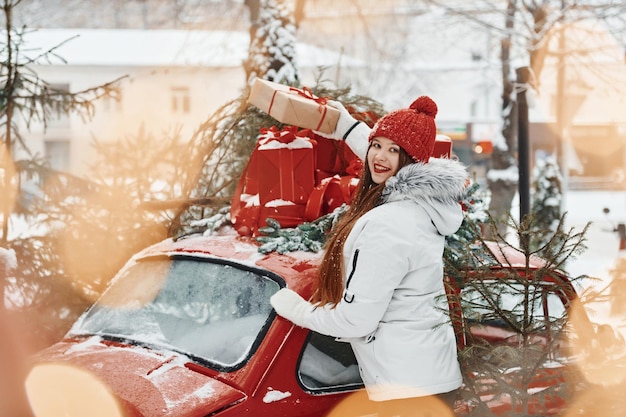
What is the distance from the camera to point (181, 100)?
3816 cm

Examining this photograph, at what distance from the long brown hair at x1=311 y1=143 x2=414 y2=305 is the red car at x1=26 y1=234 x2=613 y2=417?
5.7 inches

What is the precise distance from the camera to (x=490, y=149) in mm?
15625

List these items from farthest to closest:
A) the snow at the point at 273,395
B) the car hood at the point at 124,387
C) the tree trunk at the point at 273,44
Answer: the tree trunk at the point at 273,44 < the snow at the point at 273,395 < the car hood at the point at 124,387

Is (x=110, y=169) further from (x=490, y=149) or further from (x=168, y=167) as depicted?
(x=490, y=149)

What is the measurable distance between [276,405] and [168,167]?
183 inches

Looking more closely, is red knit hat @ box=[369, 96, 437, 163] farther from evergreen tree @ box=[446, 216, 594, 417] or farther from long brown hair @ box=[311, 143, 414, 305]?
evergreen tree @ box=[446, 216, 594, 417]

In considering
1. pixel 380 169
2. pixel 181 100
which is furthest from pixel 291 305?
pixel 181 100

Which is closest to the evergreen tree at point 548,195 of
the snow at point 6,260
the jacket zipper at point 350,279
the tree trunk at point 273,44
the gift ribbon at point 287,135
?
the tree trunk at point 273,44

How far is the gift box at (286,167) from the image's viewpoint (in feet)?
13.2

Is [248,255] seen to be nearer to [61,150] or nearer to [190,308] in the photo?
[190,308]

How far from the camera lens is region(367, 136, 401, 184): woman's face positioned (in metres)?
3.14

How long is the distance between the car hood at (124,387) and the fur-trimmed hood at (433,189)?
39.7 inches

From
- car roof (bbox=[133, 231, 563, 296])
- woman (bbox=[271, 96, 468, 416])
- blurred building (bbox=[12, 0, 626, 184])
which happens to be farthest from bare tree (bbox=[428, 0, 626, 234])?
blurred building (bbox=[12, 0, 626, 184])

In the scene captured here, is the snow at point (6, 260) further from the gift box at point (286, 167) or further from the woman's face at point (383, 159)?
the gift box at point (286, 167)
